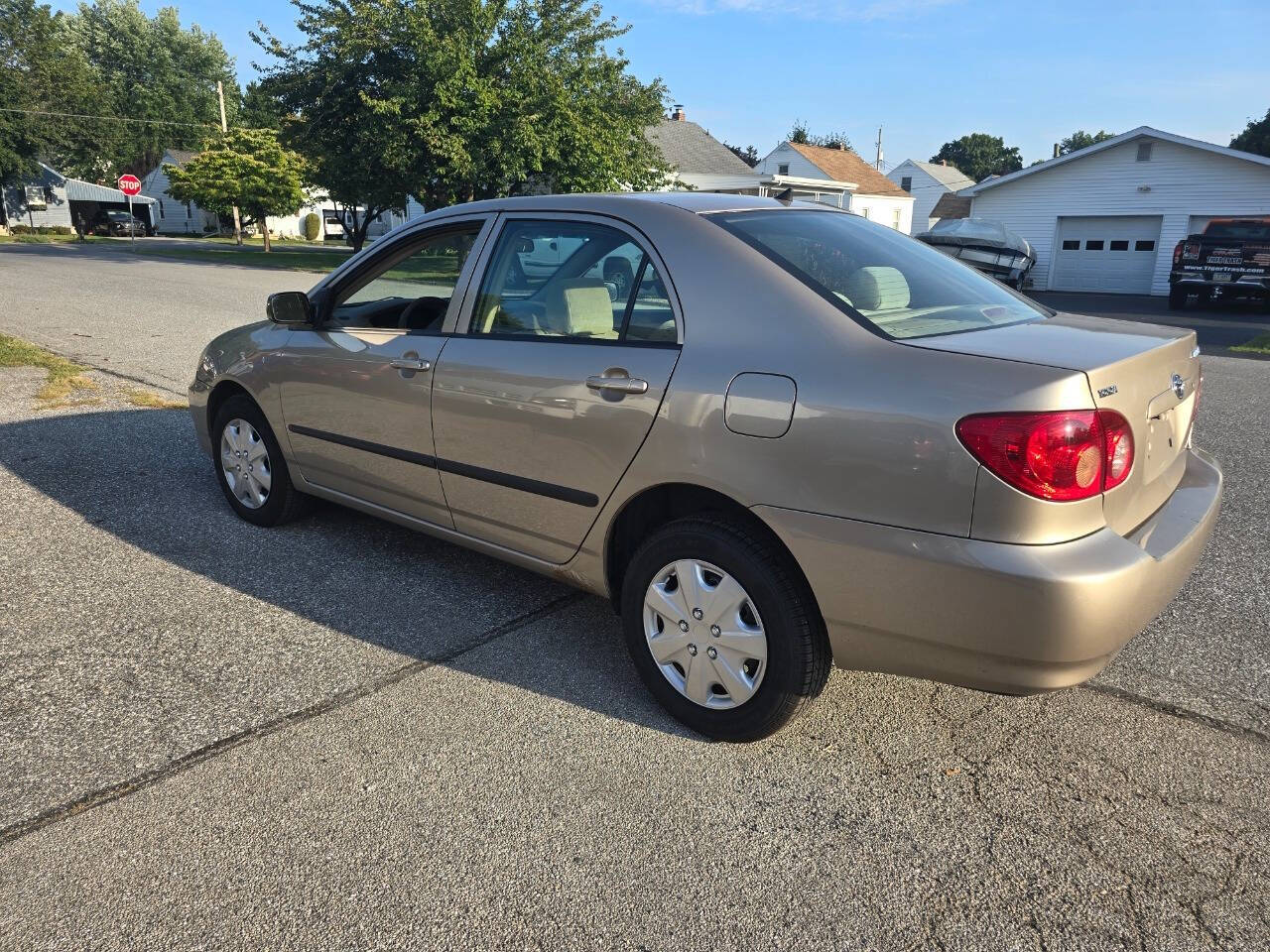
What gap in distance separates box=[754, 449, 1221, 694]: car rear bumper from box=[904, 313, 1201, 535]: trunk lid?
0.11 m

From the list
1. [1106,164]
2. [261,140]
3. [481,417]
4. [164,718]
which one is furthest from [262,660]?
[261,140]

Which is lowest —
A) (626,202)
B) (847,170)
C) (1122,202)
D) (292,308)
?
(292,308)

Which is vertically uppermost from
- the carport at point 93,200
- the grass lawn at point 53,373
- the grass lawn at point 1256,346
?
the carport at point 93,200

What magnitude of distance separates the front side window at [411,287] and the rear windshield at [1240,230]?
75.1 feet

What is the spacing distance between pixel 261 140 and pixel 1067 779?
4864 centimetres

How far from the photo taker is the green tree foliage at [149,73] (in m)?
71.8

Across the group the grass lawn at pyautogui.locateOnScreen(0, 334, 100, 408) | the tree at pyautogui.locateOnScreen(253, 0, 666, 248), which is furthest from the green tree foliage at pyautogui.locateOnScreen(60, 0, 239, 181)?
the grass lawn at pyautogui.locateOnScreen(0, 334, 100, 408)

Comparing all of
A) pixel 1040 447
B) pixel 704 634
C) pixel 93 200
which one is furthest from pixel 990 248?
pixel 93 200

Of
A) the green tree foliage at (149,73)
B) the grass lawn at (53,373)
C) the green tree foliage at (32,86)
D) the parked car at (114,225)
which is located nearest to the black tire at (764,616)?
the grass lawn at (53,373)

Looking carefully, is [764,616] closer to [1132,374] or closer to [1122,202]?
[1132,374]

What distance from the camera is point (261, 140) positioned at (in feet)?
145

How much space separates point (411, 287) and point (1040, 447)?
293 cm

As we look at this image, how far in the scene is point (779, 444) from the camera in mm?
2598

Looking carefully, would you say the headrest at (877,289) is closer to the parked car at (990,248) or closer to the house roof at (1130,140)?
the parked car at (990,248)
